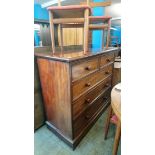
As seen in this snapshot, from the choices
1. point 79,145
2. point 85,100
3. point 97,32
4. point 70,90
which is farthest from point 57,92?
point 97,32

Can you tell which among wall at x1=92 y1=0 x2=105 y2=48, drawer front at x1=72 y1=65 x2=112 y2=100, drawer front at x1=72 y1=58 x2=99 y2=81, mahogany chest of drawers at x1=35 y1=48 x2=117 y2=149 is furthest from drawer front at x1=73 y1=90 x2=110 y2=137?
wall at x1=92 y1=0 x2=105 y2=48

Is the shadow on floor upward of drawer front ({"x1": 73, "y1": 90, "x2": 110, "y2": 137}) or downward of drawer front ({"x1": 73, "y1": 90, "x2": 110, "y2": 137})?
downward

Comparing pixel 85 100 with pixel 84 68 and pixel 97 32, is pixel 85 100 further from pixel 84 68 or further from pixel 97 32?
pixel 97 32

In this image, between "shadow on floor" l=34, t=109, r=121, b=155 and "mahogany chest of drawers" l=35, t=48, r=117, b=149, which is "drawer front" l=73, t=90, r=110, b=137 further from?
"shadow on floor" l=34, t=109, r=121, b=155

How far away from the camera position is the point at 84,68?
1176mm

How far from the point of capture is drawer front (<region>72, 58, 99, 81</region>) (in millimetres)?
1060

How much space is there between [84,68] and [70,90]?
26 cm

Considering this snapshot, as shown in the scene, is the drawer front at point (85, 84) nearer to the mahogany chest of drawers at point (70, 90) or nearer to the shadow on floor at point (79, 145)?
the mahogany chest of drawers at point (70, 90)

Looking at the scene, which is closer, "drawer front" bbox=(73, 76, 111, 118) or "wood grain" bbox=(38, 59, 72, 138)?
"wood grain" bbox=(38, 59, 72, 138)

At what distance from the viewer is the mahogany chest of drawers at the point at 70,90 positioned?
1.07 m

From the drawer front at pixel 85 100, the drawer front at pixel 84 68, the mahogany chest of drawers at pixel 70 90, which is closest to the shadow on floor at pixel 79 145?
the mahogany chest of drawers at pixel 70 90
